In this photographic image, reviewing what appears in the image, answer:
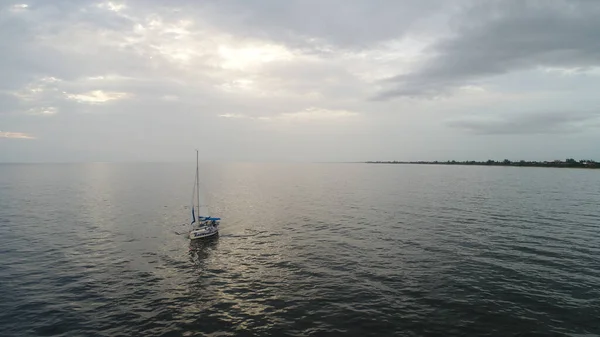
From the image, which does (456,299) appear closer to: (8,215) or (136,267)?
(136,267)

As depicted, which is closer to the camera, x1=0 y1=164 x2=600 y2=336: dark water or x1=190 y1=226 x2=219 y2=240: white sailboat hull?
x1=0 y1=164 x2=600 y2=336: dark water

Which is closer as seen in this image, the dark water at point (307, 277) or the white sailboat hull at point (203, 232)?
the dark water at point (307, 277)

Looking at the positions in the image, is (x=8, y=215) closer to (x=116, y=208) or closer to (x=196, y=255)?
(x=116, y=208)

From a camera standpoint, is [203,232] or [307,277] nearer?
[307,277]

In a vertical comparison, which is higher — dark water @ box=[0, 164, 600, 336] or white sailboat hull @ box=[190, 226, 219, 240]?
white sailboat hull @ box=[190, 226, 219, 240]

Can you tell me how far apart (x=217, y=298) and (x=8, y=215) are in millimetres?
63353

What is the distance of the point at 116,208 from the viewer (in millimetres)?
76250

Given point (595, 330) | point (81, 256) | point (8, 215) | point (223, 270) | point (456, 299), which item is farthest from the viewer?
point (8, 215)

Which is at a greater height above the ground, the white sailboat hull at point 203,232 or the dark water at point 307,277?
the white sailboat hull at point 203,232

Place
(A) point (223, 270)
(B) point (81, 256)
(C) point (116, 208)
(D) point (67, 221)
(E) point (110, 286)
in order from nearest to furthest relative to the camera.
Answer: (E) point (110, 286) < (A) point (223, 270) < (B) point (81, 256) < (D) point (67, 221) < (C) point (116, 208)

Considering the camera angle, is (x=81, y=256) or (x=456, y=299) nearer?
(x=456, y=299)

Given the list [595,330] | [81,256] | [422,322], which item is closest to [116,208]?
[81,256]

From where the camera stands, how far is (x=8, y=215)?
2581 inches

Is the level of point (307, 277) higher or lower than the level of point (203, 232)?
lower
